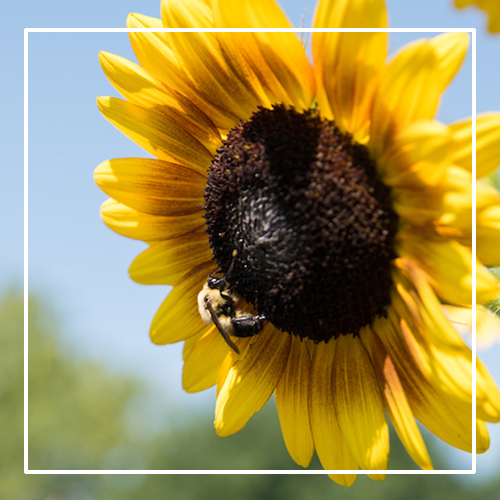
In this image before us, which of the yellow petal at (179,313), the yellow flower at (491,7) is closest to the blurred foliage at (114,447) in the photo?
the yellow petal at (179,313)

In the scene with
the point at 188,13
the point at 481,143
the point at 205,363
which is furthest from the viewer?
the point at 205,363

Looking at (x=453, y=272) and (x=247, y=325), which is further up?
(x=453, y=272)

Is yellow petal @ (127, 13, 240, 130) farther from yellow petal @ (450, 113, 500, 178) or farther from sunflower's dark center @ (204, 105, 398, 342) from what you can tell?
yellow petal @ (450, 113, 500, 178)

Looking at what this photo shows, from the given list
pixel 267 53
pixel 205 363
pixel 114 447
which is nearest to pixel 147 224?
pixel 205 363

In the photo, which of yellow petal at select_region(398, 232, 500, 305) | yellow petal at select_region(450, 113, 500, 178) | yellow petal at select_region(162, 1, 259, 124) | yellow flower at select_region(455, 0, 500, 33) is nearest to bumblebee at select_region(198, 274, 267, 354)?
yellow petal at select_region(162, 1, 259, 124)

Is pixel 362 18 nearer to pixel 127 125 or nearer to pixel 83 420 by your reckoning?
pixel 127 125

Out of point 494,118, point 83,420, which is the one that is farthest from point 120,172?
point 83,420

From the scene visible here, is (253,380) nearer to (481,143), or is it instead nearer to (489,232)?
(489,232)
